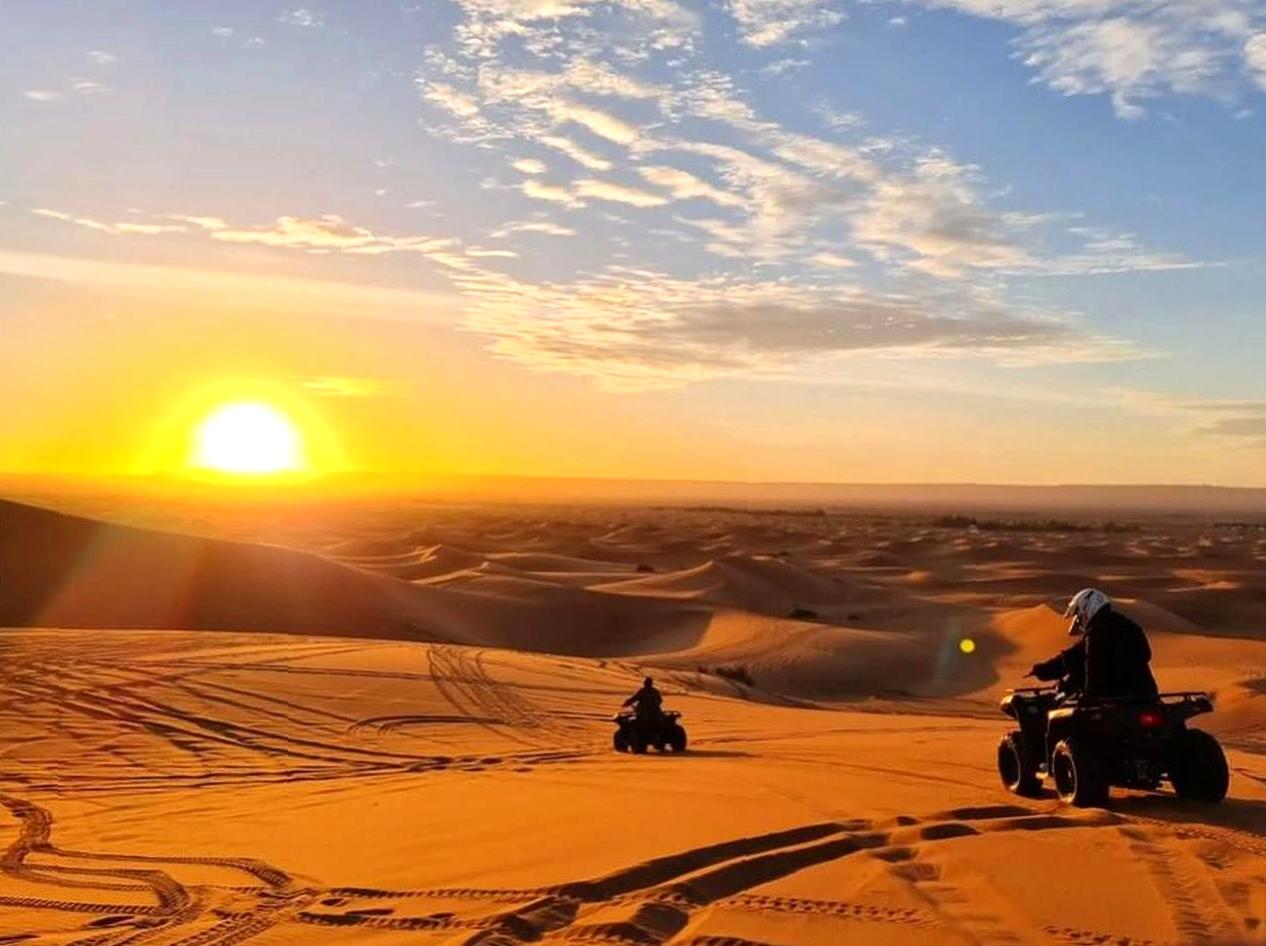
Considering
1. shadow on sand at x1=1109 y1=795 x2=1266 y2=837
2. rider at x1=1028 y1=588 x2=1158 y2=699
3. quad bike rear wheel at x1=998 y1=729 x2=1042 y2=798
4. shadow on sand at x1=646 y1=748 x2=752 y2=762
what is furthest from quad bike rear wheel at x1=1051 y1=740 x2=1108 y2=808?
shadow on sand at x1=646 y1=748 x2=752 y2=762

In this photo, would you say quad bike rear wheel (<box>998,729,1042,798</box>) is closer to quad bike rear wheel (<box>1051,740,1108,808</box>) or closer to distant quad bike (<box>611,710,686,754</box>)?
quad bike rear wheel (<box>1051,740,1108,808</box>)

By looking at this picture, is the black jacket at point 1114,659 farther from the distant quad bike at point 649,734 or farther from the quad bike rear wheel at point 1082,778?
the distant quad bike at point 649,734

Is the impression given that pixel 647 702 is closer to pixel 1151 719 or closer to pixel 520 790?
pixel 520 790

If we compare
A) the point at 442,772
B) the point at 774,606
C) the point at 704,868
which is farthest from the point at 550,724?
the point at 774,606

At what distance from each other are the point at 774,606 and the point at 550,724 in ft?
99.6

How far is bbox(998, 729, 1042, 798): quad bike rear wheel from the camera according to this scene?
31.6 feet

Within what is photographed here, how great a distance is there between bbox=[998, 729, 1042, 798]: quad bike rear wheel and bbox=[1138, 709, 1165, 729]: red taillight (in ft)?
3.64

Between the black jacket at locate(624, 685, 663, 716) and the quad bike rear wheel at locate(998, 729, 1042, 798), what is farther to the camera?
the black jacket at locate(624, 685, 663, 716)

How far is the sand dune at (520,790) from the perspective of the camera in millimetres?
6406

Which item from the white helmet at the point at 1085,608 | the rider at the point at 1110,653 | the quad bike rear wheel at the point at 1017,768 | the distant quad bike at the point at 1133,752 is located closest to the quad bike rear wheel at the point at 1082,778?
the distant quad bike at the point at 1133,752

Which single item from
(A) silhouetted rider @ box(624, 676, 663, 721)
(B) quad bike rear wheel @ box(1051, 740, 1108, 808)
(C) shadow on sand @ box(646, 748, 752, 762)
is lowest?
(C) shadow on sand @ box(646, 748, 752, 762)

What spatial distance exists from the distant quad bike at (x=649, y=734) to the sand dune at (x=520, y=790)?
655 mm

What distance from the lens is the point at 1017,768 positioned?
32.2 ft

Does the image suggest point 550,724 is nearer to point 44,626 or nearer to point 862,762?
point 862,762
